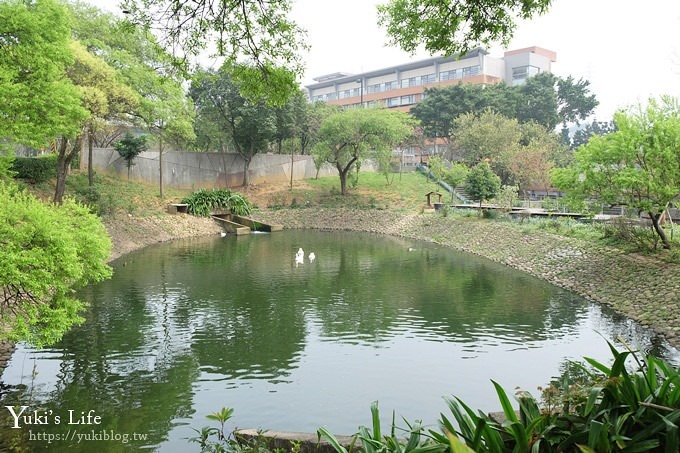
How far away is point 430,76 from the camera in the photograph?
7031 cm

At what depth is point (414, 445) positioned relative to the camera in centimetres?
383

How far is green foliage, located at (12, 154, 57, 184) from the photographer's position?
27297 millimetres

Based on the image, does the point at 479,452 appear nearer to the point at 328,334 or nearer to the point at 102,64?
the point at 328,334

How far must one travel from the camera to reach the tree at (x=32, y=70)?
1386 cm

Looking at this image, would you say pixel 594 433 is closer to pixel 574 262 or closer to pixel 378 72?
pixel 574 262

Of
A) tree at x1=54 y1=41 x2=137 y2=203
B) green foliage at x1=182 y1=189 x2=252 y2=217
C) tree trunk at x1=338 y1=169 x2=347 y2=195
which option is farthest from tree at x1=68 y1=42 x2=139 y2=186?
tree trunk at x1=338 y1=169 x2=347 y2=195

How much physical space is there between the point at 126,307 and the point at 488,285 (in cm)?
1126

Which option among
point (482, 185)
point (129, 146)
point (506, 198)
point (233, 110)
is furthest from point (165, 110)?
point (506, 198)

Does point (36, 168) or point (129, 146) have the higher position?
point (129, 146)

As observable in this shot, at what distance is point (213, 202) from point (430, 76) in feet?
147

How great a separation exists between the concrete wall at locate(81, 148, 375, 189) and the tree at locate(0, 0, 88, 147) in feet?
67.5

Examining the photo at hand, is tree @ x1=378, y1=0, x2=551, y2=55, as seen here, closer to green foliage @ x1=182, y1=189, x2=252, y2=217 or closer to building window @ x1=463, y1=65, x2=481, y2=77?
green foliage @ x1=182, y1=189, x2=252, y2=217

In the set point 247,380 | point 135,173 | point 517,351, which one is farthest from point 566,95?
point 247,380

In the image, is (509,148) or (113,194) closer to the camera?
(113,194)
